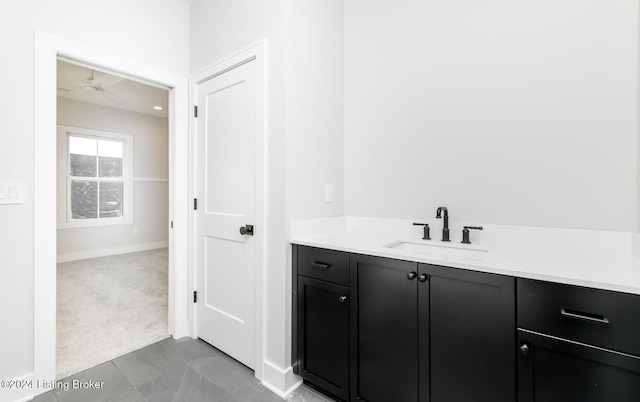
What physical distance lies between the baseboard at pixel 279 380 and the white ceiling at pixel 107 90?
3.51 meters

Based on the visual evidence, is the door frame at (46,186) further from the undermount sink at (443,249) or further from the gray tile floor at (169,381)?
the undermount sink at (443,249)

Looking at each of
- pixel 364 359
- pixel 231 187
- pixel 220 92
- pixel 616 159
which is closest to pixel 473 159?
pixel 616 159

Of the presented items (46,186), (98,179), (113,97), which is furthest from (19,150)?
(98,179)

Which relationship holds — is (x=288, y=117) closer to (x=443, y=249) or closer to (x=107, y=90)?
(x=443, y=249)

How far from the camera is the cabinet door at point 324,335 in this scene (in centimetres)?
156

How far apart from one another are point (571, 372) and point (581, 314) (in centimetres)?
21

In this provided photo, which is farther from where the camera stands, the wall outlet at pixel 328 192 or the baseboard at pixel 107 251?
the baseboard at pixel 107 251

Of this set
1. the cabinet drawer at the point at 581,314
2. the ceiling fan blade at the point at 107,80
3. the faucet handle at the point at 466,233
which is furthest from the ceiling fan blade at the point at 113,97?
the cabinet drawer at the point at 581,314

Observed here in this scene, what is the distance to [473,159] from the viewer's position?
67.2 inches

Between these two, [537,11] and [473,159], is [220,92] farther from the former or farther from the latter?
[537,11]

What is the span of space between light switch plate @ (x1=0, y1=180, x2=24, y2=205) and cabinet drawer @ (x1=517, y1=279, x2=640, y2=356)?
8.57 ft

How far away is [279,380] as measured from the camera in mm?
1733

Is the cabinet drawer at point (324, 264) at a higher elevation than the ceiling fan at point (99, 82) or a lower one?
lower

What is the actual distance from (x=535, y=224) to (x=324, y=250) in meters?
1.16
